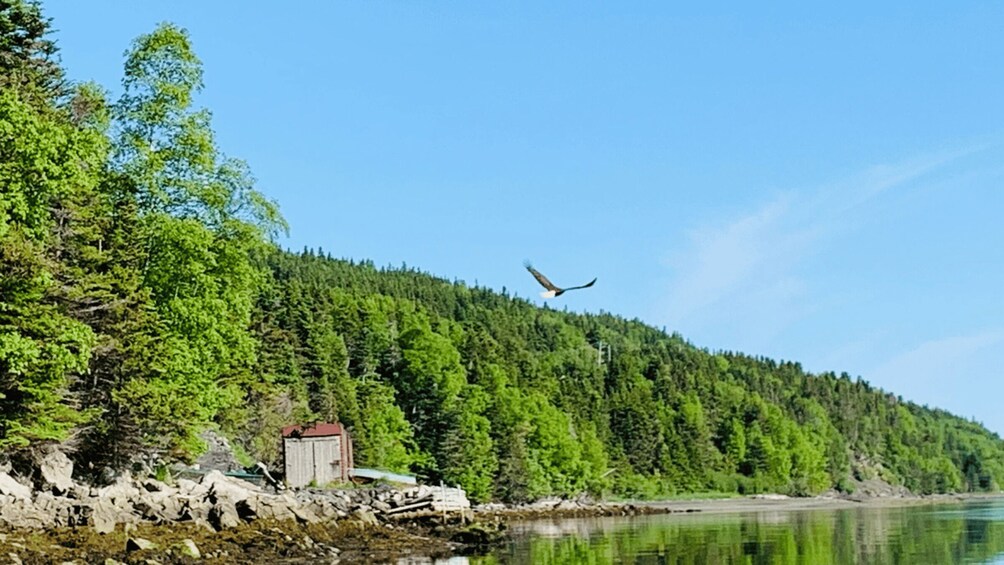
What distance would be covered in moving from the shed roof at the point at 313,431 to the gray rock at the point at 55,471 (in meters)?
36.1

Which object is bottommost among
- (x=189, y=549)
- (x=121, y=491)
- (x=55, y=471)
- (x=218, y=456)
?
(x=189, y=549)

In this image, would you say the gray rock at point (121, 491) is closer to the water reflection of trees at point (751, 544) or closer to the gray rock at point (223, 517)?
the gray rock at point (223, 517)

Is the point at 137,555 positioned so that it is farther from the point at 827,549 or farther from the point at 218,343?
the point at 827,549

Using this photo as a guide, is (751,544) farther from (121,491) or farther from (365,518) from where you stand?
(121,491)

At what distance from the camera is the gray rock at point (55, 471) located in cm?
4172

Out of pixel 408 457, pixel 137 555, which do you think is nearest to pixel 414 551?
pixel 137 555

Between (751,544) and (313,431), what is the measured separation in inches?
1371

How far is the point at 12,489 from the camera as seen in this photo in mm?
38562

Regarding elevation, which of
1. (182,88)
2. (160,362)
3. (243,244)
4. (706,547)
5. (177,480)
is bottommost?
(706,547)

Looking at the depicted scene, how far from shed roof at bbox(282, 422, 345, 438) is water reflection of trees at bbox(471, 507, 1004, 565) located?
14.2 metres

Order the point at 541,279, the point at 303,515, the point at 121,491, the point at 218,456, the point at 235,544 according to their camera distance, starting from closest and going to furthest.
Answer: the point at 541,279
the point at 235,544
the point at 121,491
the point at 303,515
the point at 218,456

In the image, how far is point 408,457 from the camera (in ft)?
342

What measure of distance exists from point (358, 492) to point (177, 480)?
16911 mm

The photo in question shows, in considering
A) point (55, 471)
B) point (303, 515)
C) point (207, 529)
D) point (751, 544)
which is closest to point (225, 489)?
point (303, 515)
